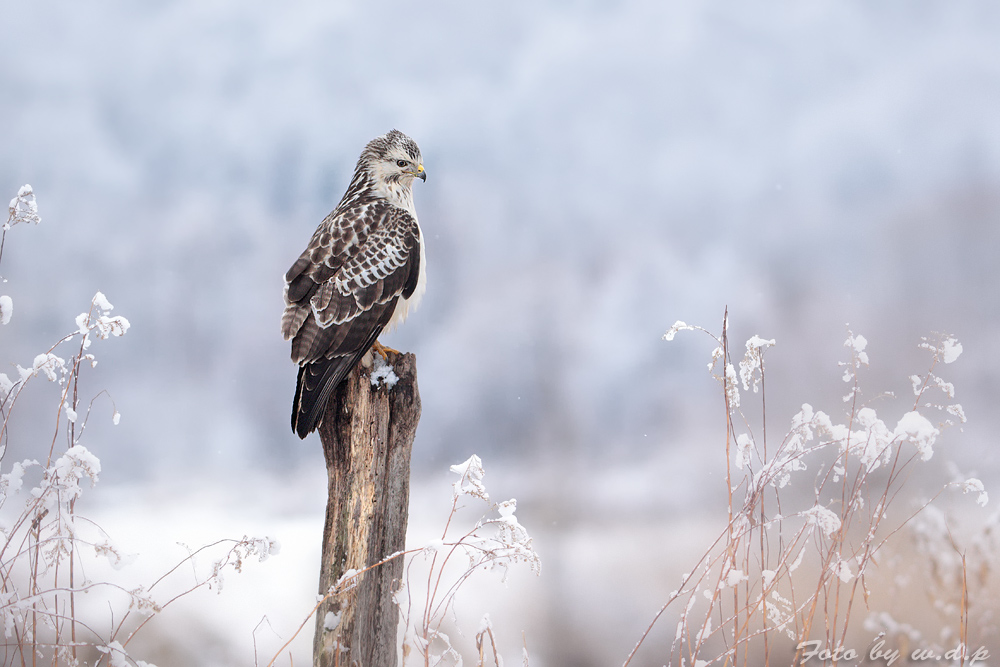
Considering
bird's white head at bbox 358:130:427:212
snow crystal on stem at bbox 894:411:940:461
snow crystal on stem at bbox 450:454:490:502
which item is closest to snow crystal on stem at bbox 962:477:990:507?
snow crystal on stem at bbox 894:411:940:461

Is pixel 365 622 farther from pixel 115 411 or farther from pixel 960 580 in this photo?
pixel 960 580

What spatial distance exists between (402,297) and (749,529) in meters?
2.22

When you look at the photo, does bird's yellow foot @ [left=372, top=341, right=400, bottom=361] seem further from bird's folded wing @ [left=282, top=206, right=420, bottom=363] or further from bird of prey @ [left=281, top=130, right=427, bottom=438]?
bird's folded wing @ [left=282, top=206, right=420, bottom=363]

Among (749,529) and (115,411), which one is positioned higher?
(115,411)

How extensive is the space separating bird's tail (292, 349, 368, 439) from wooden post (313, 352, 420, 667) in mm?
106

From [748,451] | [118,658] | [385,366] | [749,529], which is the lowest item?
[118,658]

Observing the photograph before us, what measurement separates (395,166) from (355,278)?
1.06 m

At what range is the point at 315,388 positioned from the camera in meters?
3.14

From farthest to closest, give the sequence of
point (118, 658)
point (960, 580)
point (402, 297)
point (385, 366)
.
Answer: point (402, 297) → point (385, 366) → point (960, 580) → point (118, 658)

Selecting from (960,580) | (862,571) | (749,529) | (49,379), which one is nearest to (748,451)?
(749,529)

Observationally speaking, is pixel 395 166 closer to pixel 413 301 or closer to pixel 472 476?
pixel 413 301

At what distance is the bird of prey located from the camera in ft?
10.6

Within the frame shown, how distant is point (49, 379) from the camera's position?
2633 mm

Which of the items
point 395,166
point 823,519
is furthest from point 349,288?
point 823,519
